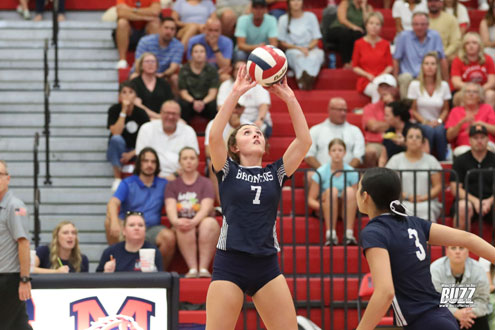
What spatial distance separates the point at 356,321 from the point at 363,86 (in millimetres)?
4025

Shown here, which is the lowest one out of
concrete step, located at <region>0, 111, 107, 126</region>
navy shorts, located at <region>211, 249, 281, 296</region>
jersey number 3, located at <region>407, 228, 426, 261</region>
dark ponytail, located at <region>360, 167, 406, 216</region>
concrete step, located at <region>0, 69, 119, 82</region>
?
navy shorts, located at <region>211, 249, 281, 296</region>

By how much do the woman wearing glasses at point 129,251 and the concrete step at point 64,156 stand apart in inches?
116

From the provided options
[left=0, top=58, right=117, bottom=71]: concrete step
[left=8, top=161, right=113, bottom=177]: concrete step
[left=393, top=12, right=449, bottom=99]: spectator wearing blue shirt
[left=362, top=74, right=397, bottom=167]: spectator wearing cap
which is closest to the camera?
[left=362, top=74, right=397, bottom=167]: spectator wearing cap

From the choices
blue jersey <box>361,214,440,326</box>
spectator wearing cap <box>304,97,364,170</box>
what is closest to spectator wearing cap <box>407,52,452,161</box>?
spectator wearing cap <box>304,97,364,170</box>

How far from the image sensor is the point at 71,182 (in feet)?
41.4

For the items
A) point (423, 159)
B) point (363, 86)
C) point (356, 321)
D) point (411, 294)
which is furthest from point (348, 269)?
point (411, 294)

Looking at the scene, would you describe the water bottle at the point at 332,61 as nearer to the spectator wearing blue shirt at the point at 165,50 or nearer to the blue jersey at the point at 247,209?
the spectator wearing blue shirt at the point at 165,50

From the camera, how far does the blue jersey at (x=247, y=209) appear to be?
6555mm

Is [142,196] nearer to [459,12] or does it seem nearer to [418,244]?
[418,244]

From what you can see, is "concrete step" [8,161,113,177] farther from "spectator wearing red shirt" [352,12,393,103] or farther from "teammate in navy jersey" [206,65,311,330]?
"teammate in navy jersey" [206,65,311,330]

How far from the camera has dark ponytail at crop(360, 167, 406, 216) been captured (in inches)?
219

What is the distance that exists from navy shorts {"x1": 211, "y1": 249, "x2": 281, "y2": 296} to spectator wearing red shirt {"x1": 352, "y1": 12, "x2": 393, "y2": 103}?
7.14 metres

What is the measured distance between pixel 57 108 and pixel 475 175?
5973 millimetres

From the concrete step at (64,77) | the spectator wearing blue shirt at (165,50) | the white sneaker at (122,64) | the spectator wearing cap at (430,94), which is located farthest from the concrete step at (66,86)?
the spectator wearing cap at (430,94)
